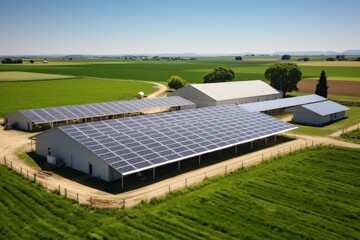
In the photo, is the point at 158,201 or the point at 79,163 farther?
the point at 79,163

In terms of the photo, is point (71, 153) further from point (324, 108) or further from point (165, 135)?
point (324, 108)

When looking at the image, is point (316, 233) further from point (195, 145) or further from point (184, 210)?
point (195, 145)

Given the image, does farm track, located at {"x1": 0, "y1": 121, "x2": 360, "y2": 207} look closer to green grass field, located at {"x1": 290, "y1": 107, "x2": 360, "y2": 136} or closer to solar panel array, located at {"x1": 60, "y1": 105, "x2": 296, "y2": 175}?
solar panel array, located at {"x1": 60, "y1": 105, "x2": 296, "y2": 175}

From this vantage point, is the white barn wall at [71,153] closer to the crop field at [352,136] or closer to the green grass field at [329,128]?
the green grass field at [329,128]

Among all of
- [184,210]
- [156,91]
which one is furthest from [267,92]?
[184,210]

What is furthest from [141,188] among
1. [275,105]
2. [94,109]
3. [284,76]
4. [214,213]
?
[284,76]

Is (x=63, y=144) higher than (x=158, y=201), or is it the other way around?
(x=63, y=144)

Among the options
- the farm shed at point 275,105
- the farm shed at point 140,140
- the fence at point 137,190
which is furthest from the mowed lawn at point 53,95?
the fence at point 137,190
